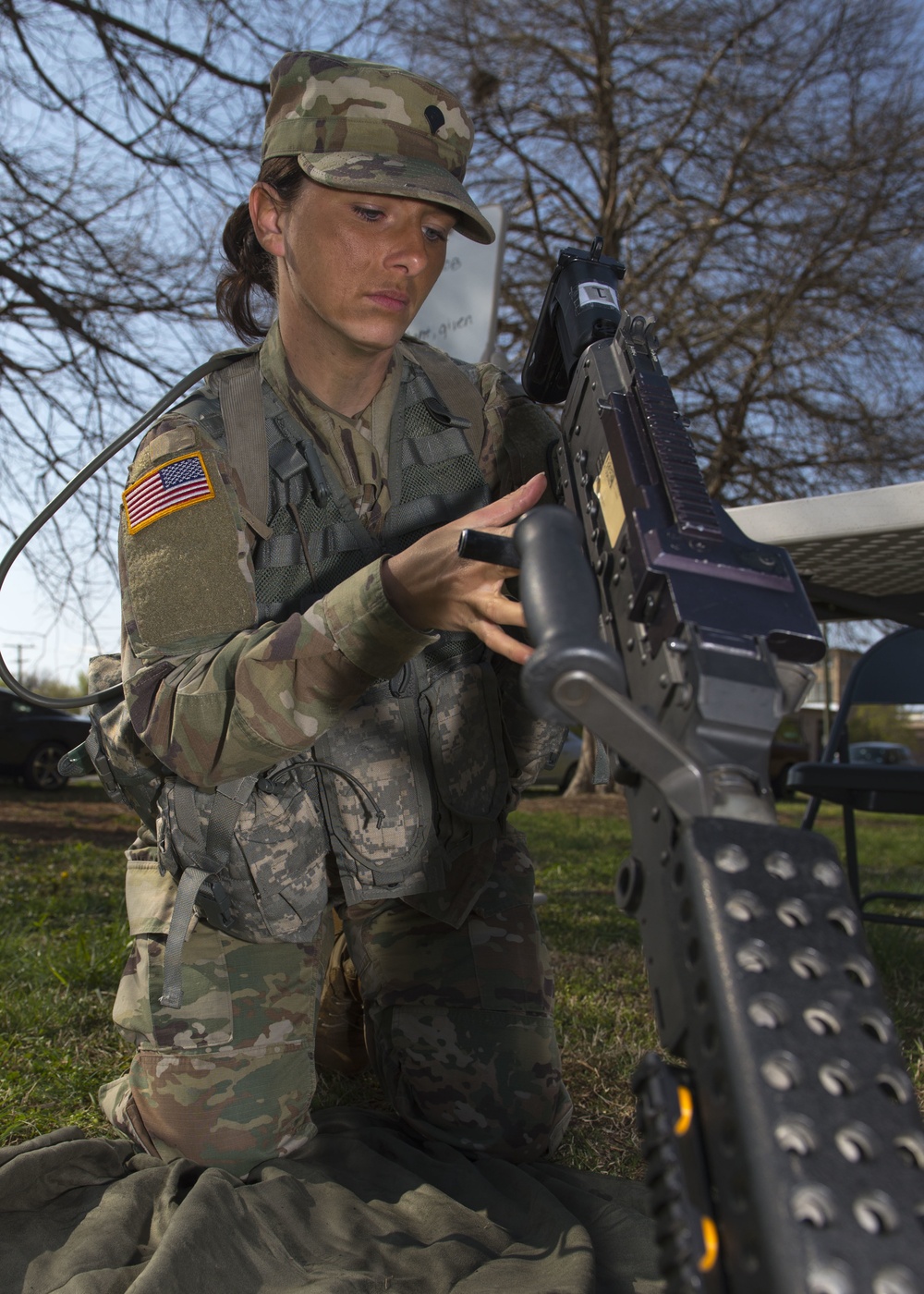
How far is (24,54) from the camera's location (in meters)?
5.87

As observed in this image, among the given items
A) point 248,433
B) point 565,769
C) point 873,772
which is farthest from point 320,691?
point 565,769

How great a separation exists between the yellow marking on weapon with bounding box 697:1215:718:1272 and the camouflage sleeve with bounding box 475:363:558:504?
180cm

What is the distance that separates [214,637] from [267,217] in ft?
3.46

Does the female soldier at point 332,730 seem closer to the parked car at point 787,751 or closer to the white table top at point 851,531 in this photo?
the white table top at point 851,531

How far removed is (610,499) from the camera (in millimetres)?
1428

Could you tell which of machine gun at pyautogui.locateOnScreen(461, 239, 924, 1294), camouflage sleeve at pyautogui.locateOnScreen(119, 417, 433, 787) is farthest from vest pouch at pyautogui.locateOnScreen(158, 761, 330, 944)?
machine gun at pyautogui.locateOnScreen(461, 239, 924, 1294)

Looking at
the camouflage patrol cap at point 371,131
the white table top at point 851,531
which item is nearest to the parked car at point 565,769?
the white table top at point 851,531

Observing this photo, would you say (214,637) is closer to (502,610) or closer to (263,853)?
(263,853)

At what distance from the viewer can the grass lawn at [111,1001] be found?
2.32 metres

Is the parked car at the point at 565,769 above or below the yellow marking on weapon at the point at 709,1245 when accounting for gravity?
below

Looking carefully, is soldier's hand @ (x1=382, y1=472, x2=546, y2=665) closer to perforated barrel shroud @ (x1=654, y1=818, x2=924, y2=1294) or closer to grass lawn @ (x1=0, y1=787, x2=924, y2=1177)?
perforated barrel shroud @ (x1=654, y1=818, x2=924, y2=1294)

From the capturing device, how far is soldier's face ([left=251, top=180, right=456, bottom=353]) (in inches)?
85.6

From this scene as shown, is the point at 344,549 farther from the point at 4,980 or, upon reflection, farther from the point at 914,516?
the point at 4,980

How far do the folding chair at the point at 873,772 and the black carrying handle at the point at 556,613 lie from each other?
7.40 ft
